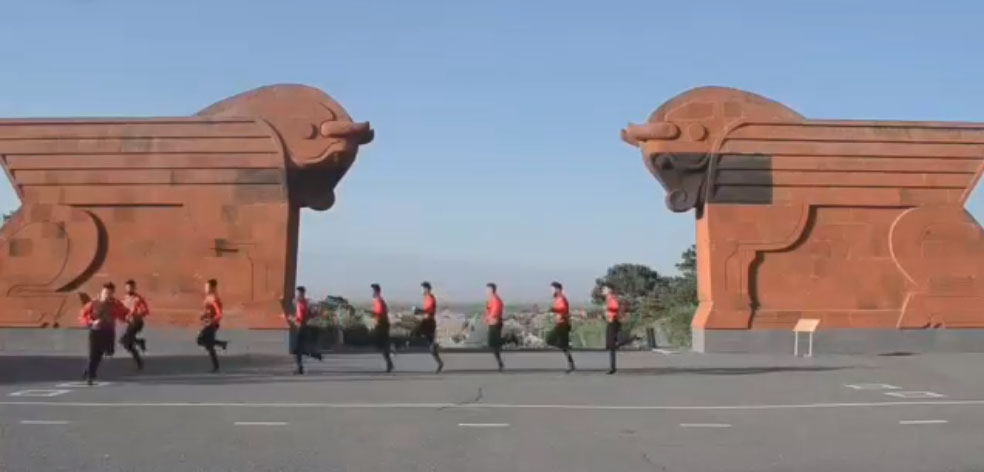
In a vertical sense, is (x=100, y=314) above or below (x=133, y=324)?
above

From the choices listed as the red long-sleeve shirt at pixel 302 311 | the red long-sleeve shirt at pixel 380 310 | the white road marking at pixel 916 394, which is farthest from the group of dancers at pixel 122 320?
the white road marking at pixel 916 394

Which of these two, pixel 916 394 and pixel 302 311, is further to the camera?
pixel 302 311

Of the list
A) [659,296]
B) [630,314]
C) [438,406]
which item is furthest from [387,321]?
[659,296]

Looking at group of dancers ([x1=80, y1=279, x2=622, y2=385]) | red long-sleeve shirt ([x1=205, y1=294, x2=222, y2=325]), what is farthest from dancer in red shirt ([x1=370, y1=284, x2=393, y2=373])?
red long-sleeve shirt ([x1=205, y1=294, x2=222, y2=325])

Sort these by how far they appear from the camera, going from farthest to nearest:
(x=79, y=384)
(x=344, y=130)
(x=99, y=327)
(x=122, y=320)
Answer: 1. (x=344, y=130)
2. (x=122, y=320)
3. (x=99, y=327)
4. (x=79, y=384)

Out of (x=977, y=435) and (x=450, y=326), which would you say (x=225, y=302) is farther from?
(x=450, y=326)

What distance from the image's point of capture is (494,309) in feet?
65.4

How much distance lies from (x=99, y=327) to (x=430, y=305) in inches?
212

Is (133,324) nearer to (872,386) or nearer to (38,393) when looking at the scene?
(38,393)

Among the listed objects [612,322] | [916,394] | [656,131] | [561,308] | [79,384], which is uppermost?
[656,131]

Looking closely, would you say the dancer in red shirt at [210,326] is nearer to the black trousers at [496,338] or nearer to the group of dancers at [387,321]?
the group of dancers at [387,321]

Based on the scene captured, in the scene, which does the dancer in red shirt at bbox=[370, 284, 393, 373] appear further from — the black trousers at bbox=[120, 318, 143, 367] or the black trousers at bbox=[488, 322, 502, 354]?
the black trousers at bbox=[120, 318, 143, 367]

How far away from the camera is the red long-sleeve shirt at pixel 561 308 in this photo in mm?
20034

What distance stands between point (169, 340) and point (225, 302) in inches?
54.2
